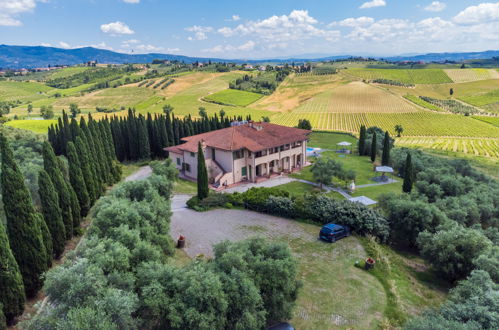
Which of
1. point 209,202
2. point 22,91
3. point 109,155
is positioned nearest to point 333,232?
Answer: point 209,202

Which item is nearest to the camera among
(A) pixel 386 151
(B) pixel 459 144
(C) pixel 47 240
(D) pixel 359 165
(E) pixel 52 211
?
(C) pixel 47 240

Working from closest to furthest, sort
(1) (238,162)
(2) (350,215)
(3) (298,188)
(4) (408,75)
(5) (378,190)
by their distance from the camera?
1. (2) (350,215)
2. (5) (378,190)
3. (3) (298,188)
4. (1) (238,162)
5. (4) (408,75)

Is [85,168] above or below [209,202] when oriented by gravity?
above

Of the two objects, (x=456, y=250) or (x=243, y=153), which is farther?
(x=243, y=153)

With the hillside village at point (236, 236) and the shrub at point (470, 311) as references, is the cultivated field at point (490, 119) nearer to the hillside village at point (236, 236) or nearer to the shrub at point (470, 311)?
the hillside village at point (236, 236)

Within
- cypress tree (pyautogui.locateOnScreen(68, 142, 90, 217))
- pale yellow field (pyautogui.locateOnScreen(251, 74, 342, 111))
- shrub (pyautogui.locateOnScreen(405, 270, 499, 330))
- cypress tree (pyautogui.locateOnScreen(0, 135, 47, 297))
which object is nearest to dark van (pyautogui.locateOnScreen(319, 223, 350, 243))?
shrub (pyautogui.locateOnScreen(405, 270, 499, 330))

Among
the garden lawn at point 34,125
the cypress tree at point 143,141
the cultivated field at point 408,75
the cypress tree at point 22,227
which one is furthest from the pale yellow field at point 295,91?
the cypress tree at point 22,227

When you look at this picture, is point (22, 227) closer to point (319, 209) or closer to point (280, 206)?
point (280, 206)

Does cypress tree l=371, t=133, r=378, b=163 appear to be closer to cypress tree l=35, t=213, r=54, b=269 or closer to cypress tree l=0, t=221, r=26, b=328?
cypress tree l=35, t=213, r=54, b=269
